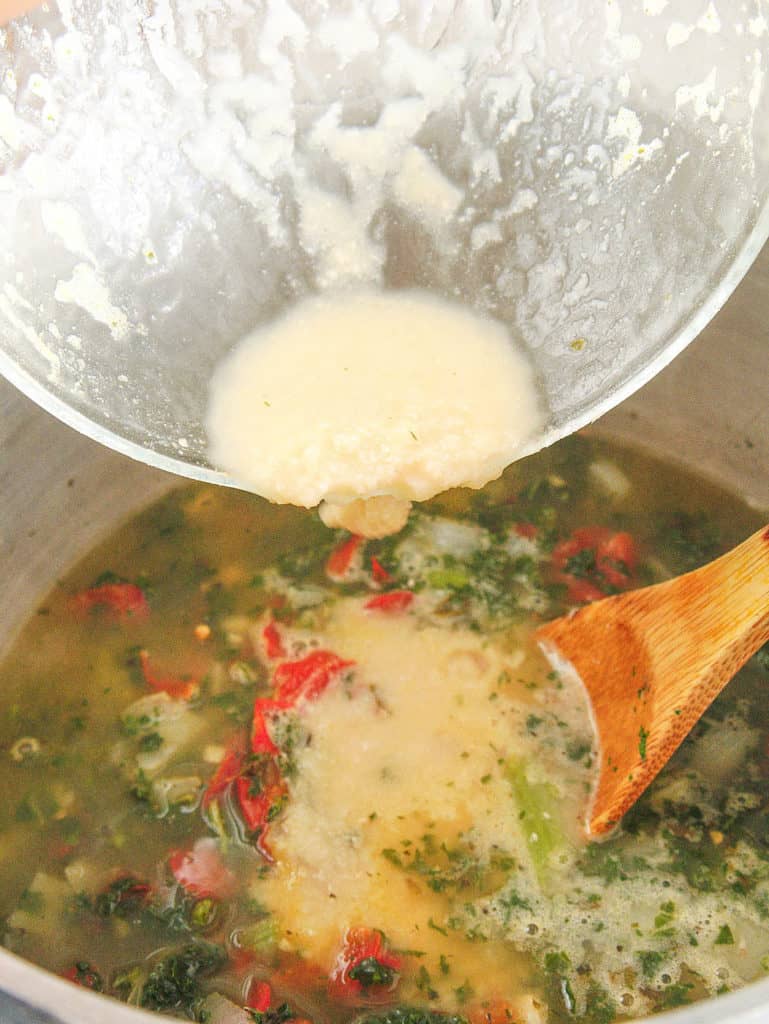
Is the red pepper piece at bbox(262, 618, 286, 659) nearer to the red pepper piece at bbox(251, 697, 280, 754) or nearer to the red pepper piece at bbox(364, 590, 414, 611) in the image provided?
the red pepper piece at bbox(251, 697, 280, 754)

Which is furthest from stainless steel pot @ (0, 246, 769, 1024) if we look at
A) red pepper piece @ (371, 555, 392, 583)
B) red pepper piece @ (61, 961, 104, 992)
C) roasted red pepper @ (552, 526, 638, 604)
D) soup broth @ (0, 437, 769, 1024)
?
red pepper piece @ (61, 961, 104, 992)

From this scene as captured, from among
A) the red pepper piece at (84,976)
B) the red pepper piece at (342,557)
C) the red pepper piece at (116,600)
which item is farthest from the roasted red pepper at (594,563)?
the red pepper piece at (84,976)

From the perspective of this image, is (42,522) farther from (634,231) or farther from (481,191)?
(634,231)

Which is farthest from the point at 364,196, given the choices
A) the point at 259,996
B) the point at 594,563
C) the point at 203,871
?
the point at 259,996

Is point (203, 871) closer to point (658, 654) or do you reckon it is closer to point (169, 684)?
point (169, 684)

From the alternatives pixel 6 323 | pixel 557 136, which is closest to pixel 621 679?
pixel 557 136
